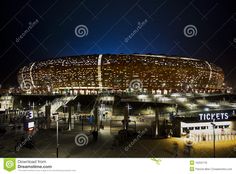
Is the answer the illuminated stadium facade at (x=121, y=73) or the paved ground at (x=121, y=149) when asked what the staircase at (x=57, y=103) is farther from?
the illuminated stadium facade at (x=121, y=73)

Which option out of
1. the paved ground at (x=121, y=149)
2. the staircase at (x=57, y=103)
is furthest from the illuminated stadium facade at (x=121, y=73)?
the paved ground at (x=121, y=149)

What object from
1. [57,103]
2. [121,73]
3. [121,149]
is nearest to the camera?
[121,149]

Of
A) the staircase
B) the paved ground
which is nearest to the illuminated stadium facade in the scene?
the staircase

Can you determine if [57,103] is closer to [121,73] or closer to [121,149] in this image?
[121,149]

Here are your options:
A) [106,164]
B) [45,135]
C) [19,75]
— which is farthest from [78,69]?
[106,164]

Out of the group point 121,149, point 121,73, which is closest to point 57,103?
point 121,149

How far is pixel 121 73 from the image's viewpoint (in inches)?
1750

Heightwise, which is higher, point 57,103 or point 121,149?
point 57,103

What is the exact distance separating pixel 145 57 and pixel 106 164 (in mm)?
39916

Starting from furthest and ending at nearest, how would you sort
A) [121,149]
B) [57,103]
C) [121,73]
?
[121,73] → [57,103] → [121,149]

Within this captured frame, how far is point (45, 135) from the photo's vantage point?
1388 cm

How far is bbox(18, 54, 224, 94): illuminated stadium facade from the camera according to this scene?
144 feet

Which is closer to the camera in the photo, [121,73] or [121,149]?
[121,149]

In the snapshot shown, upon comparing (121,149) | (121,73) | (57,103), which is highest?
(121,73)
